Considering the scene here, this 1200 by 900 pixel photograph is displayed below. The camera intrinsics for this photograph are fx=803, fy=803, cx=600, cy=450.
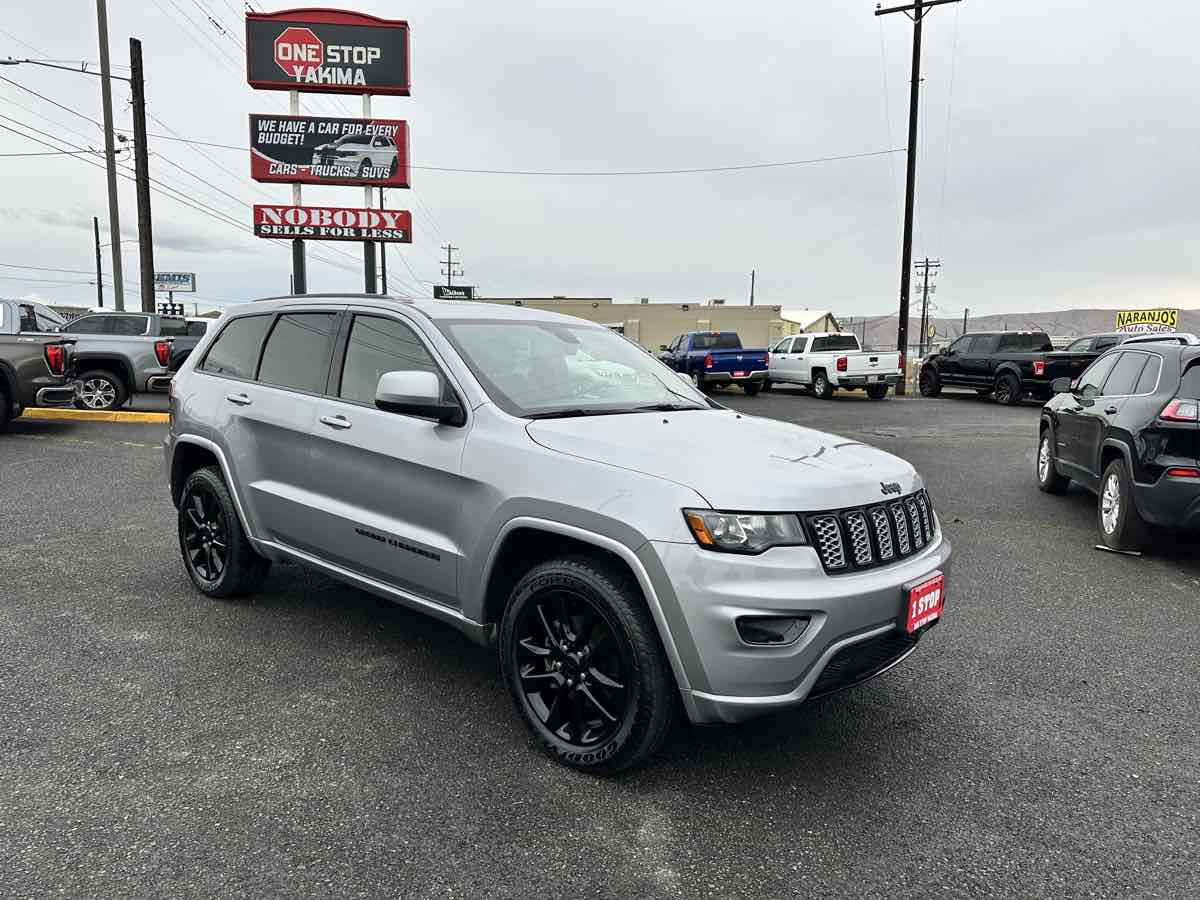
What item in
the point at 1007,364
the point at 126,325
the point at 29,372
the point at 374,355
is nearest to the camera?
the point at 374,355

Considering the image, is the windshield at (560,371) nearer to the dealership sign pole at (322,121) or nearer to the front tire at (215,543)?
the front tire at (215,543)

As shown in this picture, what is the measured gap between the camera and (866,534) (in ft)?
9.25

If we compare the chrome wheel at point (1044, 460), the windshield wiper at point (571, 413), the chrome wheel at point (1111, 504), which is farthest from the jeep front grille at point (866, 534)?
the chrome wheel at point (1044, 460)

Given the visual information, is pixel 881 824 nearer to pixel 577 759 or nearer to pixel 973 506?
pixel 577 759

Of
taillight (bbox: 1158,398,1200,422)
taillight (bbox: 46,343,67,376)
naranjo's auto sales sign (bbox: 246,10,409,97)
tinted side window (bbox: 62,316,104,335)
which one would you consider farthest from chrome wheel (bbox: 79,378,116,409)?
taillight (bbox: 1158,398,1200,422)

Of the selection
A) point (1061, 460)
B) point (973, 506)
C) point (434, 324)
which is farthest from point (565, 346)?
point (1061, 460)

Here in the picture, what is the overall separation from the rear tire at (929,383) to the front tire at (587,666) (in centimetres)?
2187

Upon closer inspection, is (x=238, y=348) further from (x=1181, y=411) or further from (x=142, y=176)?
(x=142, y=176)

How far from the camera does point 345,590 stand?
5.02 m

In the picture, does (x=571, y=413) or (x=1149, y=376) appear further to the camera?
(x=1149, y=376)

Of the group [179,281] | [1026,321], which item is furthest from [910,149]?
[1026,321]

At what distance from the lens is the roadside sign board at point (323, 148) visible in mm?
21828

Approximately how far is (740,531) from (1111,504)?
5121 mm

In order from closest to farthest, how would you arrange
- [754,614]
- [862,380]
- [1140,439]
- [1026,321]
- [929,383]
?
1. [754,614]
2. [1140,439]
3. [862,380]
4. [929,383]
5. [1026,321]
